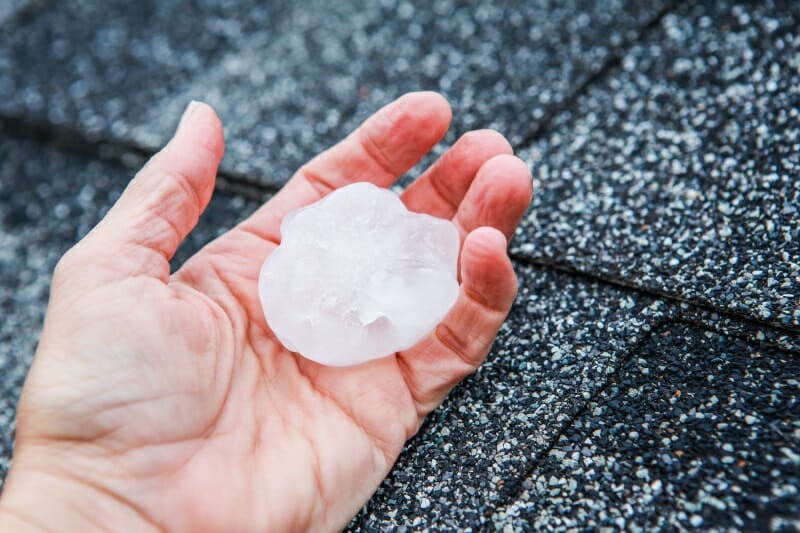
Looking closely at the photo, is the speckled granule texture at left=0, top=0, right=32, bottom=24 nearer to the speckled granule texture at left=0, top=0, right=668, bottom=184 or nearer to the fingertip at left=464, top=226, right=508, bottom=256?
the speckled granule texture at left=0, top=0, right=668, bottom=184

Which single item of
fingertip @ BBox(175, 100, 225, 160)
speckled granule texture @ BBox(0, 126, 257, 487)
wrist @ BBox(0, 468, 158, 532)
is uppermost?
fingertip @ BBox(175, 100, 225, 160)

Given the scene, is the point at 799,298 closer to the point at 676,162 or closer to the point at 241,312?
the point at 676,162

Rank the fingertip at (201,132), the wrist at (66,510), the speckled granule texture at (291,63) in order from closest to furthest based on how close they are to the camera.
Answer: the wrist at (66,510) → the fingertip at (201,132) → the speckled granule texture at (291,63)

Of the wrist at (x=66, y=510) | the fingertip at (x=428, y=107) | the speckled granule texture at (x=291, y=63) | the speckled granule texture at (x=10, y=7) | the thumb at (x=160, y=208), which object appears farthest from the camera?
the speckled granule texture at (x=10, y=7)

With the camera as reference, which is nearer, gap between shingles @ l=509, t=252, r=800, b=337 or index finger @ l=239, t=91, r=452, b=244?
gap between shingles @ l=509, t=252, r=800, b=337

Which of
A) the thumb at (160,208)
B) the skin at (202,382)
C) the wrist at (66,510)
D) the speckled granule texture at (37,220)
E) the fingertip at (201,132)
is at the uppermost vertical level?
the fingertip at (201,132)

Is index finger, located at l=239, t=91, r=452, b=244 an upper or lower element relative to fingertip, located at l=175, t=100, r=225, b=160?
lower

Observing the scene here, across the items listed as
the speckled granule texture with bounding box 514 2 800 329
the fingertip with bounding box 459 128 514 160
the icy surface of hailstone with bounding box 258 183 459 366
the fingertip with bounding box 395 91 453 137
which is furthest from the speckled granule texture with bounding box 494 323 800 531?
the fingertip with bounding box 395 91 453 137

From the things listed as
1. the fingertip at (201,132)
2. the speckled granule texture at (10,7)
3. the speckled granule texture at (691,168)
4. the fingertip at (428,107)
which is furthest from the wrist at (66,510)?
the speckled granule texture at (10,7)

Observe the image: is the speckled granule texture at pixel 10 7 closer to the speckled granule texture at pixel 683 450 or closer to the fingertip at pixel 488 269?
the fingertip at pixel 488 269
